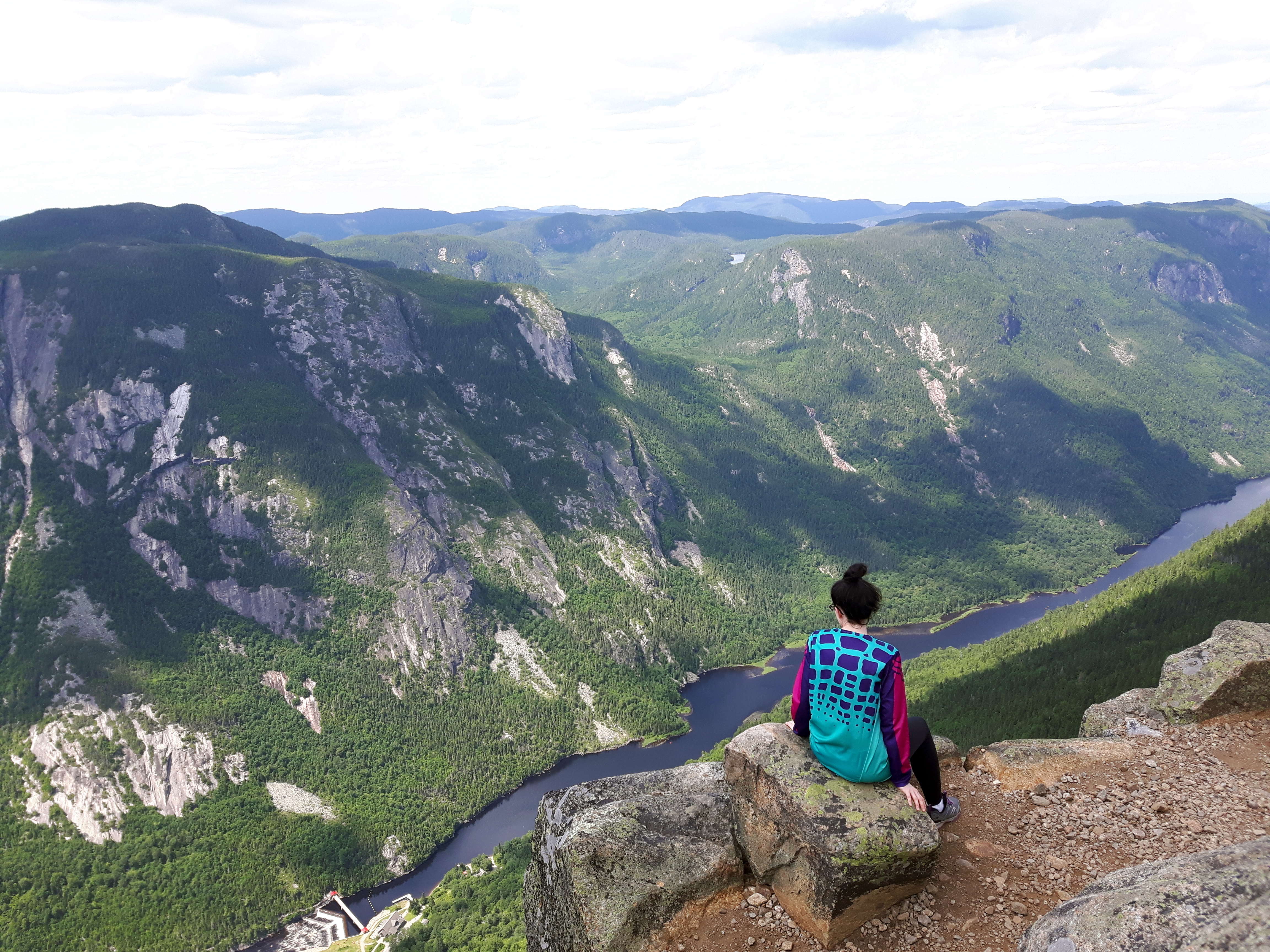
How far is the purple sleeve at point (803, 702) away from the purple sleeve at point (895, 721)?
4.98 feet

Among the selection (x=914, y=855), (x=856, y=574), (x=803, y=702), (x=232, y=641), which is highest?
(x=856, y=574)

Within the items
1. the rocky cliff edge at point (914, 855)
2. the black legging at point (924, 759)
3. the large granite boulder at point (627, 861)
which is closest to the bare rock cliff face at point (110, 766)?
the rocky cliff edge at point (914, 855)

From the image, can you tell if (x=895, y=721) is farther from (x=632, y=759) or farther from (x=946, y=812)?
(x=632, y=759)

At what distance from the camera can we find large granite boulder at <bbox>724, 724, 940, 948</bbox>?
14438mm

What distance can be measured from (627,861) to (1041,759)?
13179 mm

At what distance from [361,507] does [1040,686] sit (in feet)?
488

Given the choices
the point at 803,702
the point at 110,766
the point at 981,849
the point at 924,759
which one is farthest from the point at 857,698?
the point at 110,766

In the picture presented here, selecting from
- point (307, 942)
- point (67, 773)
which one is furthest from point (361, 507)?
A: point (307, 942)

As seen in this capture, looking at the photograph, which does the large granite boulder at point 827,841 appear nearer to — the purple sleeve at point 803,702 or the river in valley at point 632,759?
the purple sleeve at point 803,702

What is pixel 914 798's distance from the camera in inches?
591

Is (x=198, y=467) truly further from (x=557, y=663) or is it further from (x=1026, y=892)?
(x=1026, y=892)

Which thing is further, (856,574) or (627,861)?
(627,861)

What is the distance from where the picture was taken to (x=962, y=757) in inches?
901

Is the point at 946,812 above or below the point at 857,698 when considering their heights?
below
